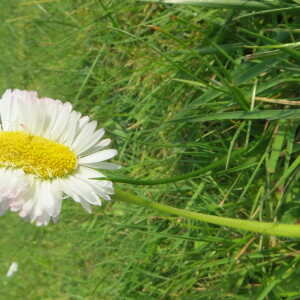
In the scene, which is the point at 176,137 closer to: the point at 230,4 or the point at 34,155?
the point at 230,4

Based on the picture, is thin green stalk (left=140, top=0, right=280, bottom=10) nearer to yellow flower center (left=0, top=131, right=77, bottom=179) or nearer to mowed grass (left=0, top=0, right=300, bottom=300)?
mowed grass (left=0, top=0, right=300, bottom=300)

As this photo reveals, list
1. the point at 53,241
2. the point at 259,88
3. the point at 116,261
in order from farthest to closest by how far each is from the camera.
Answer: the point at 53,241
the point at 116,261
the point at 259,88

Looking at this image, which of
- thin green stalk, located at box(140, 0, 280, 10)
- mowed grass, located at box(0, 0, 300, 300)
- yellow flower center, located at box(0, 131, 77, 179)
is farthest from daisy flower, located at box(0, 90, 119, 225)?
thin green stalk, located at box(140, 0, 280, 10)

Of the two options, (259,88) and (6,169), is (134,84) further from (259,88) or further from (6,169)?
(6,169)

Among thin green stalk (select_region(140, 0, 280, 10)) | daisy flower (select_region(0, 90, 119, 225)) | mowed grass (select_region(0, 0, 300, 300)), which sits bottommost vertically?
mowed grass (select_region(0, 0, 300, 300))

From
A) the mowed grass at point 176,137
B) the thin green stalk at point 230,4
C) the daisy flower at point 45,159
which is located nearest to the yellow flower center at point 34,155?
the daisy flower at point 45,159

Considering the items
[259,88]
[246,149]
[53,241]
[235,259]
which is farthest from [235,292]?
[53,241]

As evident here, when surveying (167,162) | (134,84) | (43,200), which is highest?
(43,200)

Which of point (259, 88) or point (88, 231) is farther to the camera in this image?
point (88, 231)
